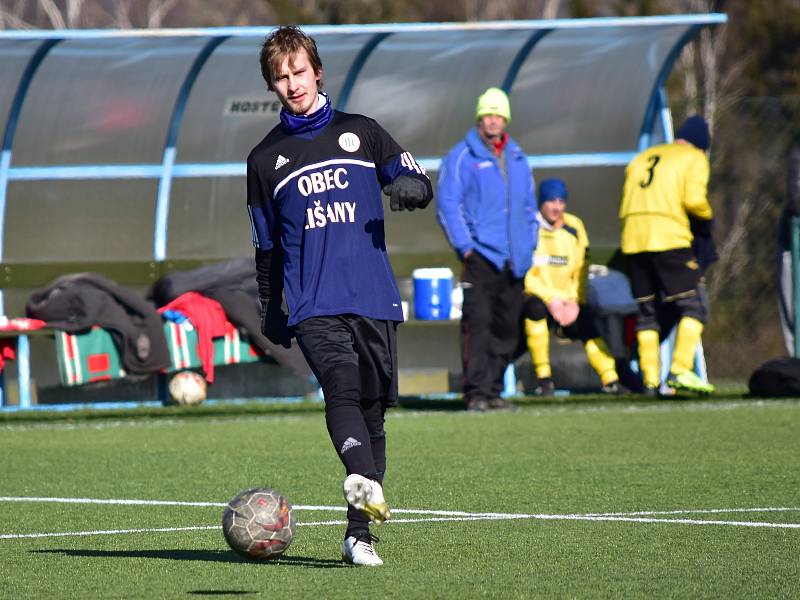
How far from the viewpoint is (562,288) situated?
14.9 m

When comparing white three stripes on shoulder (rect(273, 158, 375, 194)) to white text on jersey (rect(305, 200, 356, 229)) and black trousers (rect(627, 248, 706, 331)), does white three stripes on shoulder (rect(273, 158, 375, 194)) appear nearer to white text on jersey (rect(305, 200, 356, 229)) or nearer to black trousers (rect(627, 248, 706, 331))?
white text on jersey (rect(305, 200, 356, 229))

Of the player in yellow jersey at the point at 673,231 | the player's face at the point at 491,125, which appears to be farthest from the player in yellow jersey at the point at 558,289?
the player's face at the point at 491,125

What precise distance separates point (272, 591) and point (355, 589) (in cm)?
26

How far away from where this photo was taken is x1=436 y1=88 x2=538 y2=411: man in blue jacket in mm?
13227

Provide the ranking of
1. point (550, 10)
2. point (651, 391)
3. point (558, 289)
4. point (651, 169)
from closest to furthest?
point (651, 169)
point (651, 391)
point (558, 289)
point (550, 10)

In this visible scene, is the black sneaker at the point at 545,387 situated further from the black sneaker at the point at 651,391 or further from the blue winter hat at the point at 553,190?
the blue winter hat at the point at 553,190

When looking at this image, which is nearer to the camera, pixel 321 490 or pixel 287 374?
pixel 321 490

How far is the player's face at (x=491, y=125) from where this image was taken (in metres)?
13.3

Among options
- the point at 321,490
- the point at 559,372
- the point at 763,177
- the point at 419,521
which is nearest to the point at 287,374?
the point at 559,372

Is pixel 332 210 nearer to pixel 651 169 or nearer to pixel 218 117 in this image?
pixel 651 169

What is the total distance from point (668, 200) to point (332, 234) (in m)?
7.89

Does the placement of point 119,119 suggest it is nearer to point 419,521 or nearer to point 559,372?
point 559,372

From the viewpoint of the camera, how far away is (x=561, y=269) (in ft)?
48.9

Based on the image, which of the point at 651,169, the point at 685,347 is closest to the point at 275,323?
the point at 685,347
